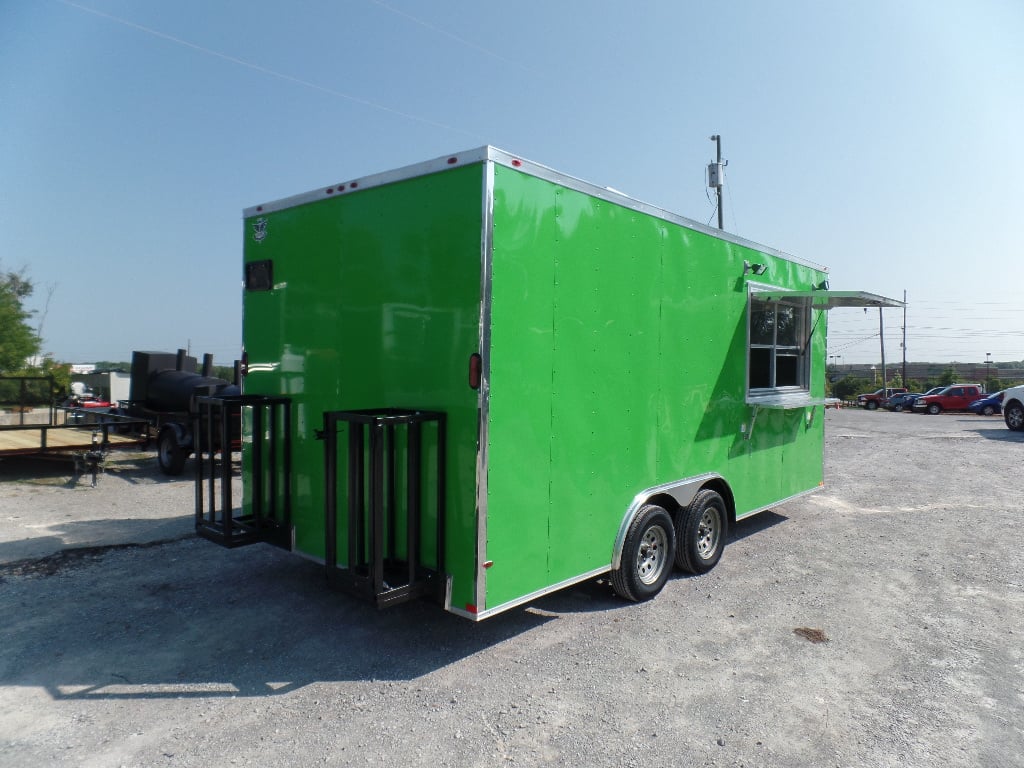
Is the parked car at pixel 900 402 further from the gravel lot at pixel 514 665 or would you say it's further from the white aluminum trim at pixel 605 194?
the white aluminum trim at pixel 605 194

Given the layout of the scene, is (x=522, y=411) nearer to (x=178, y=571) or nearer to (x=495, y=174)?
(x=495, y=174)

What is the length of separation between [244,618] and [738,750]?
3.18m

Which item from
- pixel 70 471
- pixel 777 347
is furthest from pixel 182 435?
pixel 777 347

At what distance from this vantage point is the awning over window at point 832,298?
245 inches

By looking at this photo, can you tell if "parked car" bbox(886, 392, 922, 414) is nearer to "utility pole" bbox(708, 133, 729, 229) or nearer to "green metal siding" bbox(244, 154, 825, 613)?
"utility pole" bbox(708, 133, 729, 229)

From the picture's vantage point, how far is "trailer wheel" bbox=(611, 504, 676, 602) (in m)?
4.63

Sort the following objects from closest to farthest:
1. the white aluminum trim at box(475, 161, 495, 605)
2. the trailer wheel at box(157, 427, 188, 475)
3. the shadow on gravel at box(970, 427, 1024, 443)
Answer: the white aluminum trim at box(475, 161, 495, 605) → the trailer wheel at box(157, 427, 188, 475) → the shadow on gravel at box(970, 427, 1024, 443)

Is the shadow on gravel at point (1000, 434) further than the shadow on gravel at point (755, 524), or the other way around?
the shadow on gravel at point (1000, 434)

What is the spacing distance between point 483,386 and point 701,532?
2939 mm

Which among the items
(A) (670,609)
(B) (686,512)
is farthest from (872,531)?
(A) (670,609)

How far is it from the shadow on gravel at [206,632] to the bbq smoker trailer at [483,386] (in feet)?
1.63

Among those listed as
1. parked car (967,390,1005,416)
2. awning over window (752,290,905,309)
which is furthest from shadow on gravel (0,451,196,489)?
parked car (967,390,1005,416)

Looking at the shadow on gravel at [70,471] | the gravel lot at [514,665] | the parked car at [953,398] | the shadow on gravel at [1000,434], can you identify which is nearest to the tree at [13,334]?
the shadow on gravel at [70,471]

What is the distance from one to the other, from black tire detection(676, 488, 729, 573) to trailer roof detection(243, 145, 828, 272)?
7.33 ft
